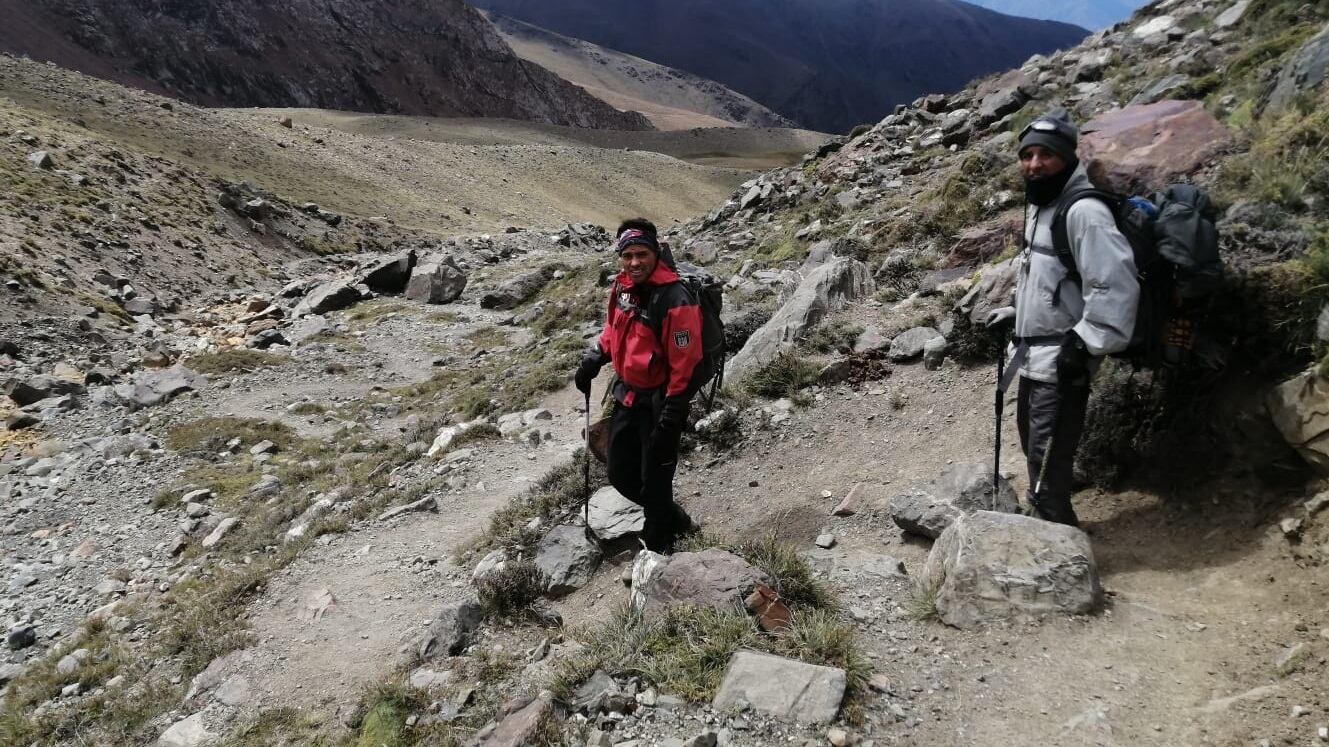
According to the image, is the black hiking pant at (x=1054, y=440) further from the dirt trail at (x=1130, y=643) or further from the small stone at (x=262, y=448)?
the small stone at (x=262, y=448)

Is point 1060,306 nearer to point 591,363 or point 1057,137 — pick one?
point 1057,137

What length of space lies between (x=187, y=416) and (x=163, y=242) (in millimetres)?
11736

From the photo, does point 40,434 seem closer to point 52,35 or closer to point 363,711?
point 363,711

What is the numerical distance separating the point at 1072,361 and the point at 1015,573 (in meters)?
1.16

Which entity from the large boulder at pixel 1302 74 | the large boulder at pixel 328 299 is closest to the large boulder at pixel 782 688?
the large boulder at pixel 1302 74

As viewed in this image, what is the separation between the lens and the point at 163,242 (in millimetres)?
21953

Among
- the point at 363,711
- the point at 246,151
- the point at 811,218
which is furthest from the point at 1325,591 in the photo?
the point at 246,151

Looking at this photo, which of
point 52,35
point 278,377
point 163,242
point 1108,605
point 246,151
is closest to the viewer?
point 1108,605

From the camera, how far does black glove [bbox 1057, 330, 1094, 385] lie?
3963 mm

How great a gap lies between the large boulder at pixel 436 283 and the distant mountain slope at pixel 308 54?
264 feet

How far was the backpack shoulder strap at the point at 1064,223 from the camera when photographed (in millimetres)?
3918

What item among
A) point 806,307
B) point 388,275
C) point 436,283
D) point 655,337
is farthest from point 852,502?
point 388,275

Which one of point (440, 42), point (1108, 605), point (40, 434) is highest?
point (440, 42)

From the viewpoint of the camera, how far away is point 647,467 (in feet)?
17.6
